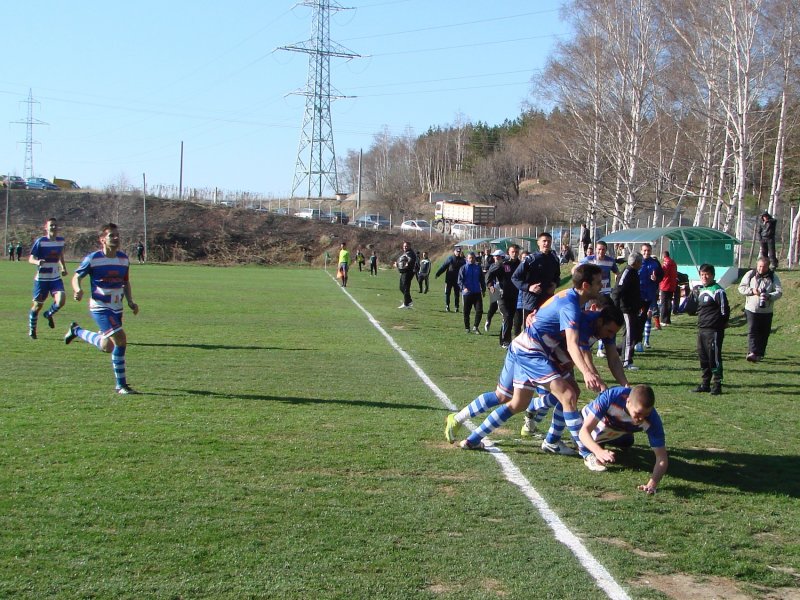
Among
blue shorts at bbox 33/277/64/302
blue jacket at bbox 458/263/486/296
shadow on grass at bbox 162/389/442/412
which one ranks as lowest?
shadow on grass at bbox 162/389/442/412

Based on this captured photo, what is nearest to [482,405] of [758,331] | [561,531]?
[561,531]

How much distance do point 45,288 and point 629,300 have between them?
9.87 meters

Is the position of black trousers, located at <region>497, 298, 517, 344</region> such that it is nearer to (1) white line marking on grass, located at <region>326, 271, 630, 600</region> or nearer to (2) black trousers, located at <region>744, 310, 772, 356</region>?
(2) black trousers, located at <region>744, 310, 772, 356</region>

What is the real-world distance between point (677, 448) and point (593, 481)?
1.55 m

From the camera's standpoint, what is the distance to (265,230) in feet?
255

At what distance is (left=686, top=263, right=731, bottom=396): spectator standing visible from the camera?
36.2 ft

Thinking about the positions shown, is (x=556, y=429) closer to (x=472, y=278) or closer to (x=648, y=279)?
(x=648, y=279)

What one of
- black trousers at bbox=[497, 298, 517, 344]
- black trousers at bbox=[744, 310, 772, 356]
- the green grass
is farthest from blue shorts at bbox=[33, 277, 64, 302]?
black trousers at bbox=[744, 310, 772, 356]

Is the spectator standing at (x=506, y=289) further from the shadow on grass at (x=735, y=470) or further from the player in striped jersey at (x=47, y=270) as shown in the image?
the player in striped jersey at (x=47, y=270)

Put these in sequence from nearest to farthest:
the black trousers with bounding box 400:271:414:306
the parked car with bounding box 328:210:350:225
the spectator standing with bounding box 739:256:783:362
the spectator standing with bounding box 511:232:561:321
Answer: the spectator standing with bounding box 511:232:561:321 → the spectator standing with bounding box 739:256:783:362 → the black trousers with bounding box 400:271:414:306 → the parked car with bounding box 328:210:350:225

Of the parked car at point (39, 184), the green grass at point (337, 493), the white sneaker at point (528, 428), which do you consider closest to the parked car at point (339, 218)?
the parked car at point (39, 184)

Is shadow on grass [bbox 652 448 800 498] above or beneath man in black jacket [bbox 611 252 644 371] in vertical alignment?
beneath

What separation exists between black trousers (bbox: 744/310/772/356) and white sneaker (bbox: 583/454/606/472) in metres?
9.03

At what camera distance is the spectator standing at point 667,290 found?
70.6 ft
